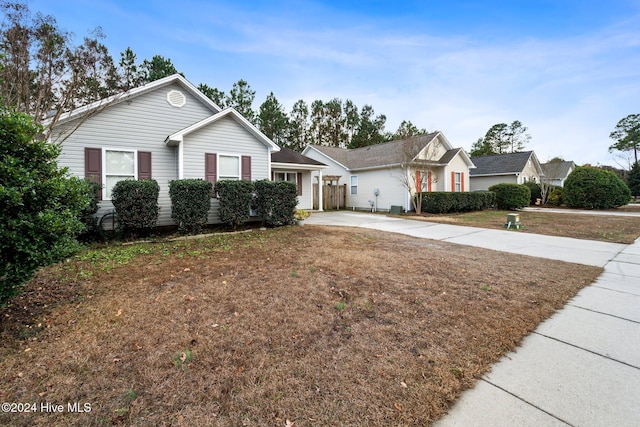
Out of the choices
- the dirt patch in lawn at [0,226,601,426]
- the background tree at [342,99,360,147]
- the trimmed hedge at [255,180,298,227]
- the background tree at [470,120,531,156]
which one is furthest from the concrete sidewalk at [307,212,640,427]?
the background tree at [470,120,531,156]

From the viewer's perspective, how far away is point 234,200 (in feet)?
29.2

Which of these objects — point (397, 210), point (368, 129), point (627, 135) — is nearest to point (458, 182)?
point (397, 210)

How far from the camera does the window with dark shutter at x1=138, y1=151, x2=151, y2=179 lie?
9.48 meters

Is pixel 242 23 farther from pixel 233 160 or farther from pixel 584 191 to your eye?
pixel 584 191

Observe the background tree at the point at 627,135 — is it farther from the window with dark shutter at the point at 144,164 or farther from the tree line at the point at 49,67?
the tree line at the point at 49,67

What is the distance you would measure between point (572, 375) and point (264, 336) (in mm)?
2874

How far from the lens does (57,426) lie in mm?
1820

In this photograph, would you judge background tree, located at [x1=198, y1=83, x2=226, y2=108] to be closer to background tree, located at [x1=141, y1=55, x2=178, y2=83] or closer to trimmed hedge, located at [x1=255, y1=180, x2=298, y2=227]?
background tree, located at [x1=141, y1=55, x2=178, y2=83]

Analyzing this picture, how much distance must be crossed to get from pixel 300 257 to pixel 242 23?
10.1m

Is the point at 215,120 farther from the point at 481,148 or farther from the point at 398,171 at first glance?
the point at 481,148

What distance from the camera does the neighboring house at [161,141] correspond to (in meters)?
8.73

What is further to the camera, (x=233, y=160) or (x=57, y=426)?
(x=233, y=160)

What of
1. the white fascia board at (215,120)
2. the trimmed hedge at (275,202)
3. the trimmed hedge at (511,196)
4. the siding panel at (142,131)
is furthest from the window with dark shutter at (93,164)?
the trimmed hedge at (511,196)

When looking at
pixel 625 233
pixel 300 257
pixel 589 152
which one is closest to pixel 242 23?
pixel 300 257
